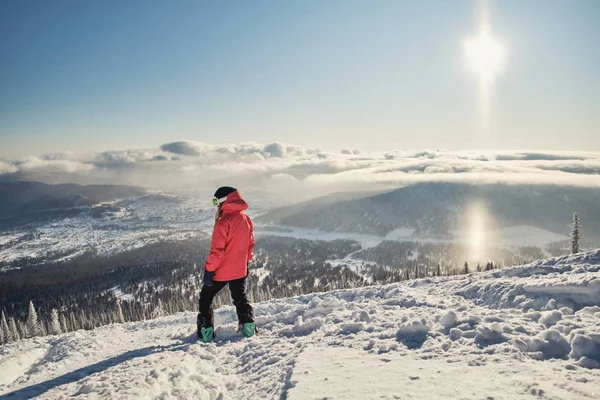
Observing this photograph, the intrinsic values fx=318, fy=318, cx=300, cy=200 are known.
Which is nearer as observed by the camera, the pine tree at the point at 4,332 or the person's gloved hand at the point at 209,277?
the person's gloved hand at the point at 209,277

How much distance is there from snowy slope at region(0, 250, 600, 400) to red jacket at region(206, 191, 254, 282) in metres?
2.11

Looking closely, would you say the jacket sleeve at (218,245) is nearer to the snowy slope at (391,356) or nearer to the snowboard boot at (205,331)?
the snowboard boot at (205,331)

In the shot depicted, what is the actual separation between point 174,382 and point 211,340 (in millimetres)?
3456

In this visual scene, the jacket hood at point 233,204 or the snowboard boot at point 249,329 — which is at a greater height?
the jacket hood at point 233,204

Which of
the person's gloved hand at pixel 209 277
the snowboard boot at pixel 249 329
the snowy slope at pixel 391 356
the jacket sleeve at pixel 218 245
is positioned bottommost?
the snowboard boot at pixel 249 329

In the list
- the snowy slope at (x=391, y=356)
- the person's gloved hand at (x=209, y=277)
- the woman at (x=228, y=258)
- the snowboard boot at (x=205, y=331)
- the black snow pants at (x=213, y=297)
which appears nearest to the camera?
the snowy slope at (x=391, y=356)

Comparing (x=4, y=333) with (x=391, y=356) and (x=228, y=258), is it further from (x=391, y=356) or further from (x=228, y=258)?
(x=391, y=356)

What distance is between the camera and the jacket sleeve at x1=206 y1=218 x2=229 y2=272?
30.7 feet

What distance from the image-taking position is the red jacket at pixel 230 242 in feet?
30.9

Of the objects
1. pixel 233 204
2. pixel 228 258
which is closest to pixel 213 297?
pixel 228 258

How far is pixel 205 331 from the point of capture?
32.3ft

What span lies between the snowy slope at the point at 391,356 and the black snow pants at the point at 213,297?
2.15 ft

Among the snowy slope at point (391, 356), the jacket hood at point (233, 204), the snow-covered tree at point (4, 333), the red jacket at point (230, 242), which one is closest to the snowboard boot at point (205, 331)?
the snowy slope at point (391, 356)

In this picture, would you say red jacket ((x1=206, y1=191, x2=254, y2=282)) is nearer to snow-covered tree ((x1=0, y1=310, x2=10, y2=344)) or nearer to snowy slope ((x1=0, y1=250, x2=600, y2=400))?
snowy slope ((x1=0, y1=250, x2=600, y2=400))
